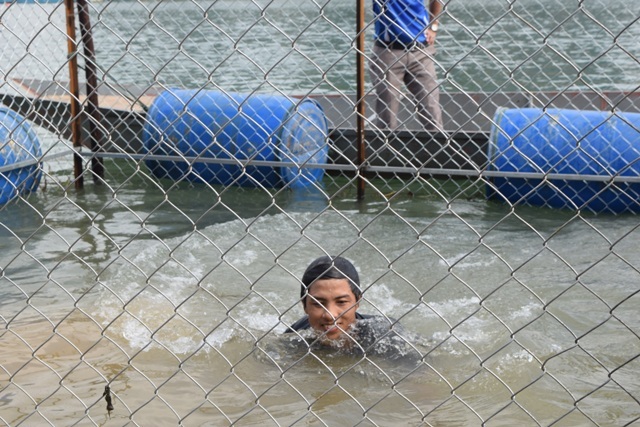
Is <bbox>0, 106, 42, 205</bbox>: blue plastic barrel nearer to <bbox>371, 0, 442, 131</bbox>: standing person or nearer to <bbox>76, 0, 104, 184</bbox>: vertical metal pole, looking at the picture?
<bbox>76, 0, 104, 184</bbox>: vertical metal pole

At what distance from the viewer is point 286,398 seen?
3.87 m

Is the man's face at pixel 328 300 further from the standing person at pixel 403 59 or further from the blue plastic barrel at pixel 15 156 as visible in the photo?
the blue plastic barrel at pixel 15 156

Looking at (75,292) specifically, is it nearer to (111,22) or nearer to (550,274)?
(550,274)

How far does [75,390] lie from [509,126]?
4322 mm

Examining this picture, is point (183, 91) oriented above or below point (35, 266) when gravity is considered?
above

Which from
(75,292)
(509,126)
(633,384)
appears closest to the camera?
(633,384)

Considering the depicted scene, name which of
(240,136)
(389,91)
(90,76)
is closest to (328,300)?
(389,91)

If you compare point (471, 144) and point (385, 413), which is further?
point (471, 144)

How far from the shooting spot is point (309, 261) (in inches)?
236

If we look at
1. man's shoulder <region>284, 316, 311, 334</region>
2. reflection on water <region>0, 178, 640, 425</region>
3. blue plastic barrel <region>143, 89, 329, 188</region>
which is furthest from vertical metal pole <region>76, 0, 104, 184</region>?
man's shoulder <region>284, 316, 311, 334</region>

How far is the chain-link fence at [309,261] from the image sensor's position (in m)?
3.25

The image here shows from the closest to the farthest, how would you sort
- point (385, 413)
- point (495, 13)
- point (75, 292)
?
1. point (385, 413)
2. point (75, 292)
3. point (495, 13)

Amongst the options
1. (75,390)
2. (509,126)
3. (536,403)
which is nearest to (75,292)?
(75,390)

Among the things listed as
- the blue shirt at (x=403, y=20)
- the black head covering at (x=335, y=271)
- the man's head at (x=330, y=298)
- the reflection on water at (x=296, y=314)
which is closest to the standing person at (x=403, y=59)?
the blue shirt at (x=403, y=20)
